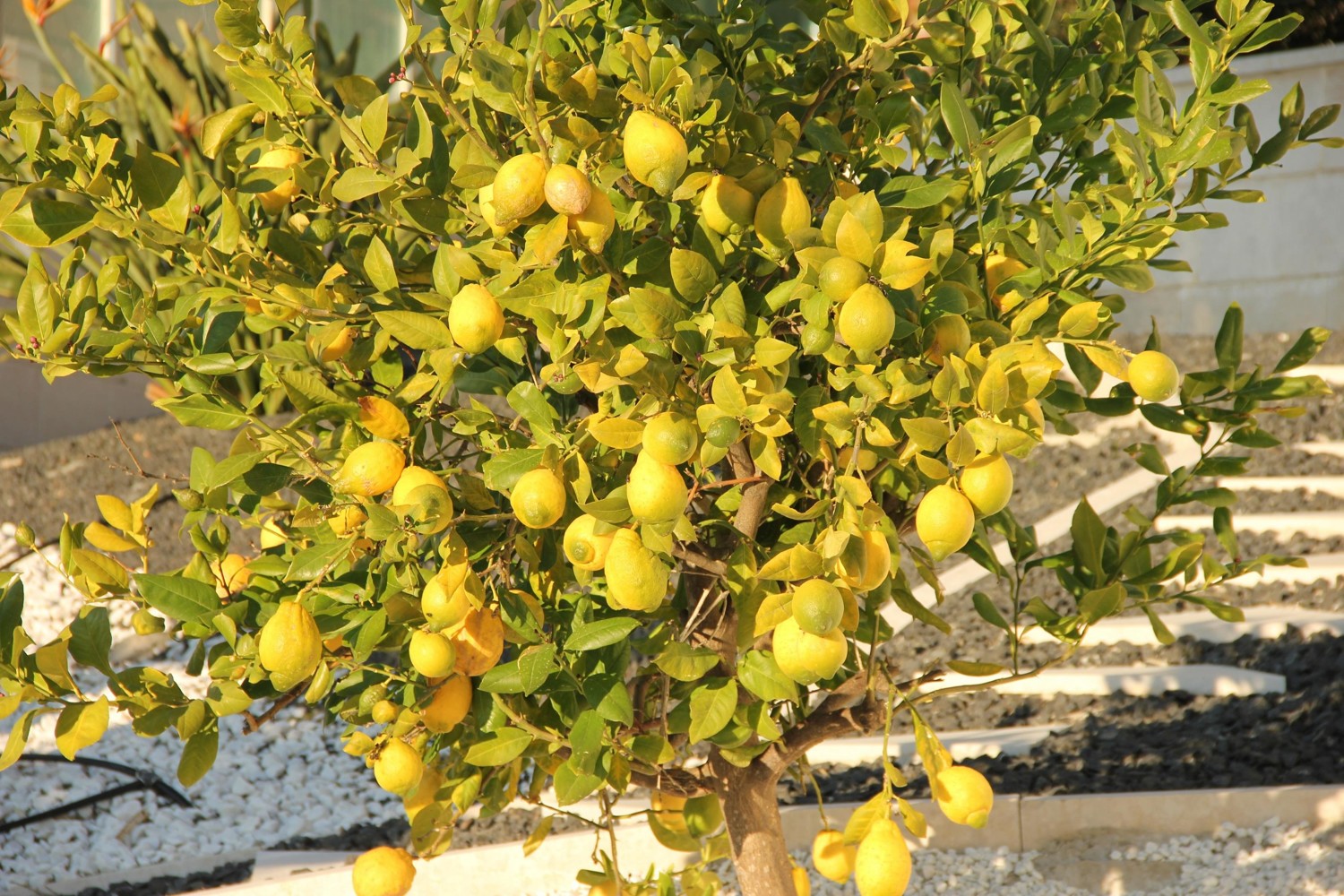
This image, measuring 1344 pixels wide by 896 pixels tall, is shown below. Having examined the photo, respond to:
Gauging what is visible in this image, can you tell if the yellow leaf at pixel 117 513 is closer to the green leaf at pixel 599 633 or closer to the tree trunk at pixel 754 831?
the green leaf at pixel 599 633

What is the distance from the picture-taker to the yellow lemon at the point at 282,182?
1.30 metres

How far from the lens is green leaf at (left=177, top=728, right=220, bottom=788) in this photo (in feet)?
3.86

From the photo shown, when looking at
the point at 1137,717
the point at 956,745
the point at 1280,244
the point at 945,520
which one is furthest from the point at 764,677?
the point at 1280,244

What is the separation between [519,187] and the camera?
3.39 ft

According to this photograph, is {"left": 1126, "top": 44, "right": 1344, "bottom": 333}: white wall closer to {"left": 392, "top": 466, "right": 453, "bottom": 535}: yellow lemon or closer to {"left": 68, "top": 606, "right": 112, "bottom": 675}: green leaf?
{"left": 392, "top": 466, "right": 453, "bottom": 535}: yellow lemon

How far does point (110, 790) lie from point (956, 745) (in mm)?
2460

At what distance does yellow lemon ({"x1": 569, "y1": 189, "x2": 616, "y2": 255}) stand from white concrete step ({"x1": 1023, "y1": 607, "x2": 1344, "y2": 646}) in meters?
3.17

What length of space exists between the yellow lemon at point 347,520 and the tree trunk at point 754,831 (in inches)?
28.9

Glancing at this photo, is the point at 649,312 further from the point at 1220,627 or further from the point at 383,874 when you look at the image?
the point at 1220,627

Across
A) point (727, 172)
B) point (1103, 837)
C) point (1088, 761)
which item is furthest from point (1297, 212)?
point (727, 172)

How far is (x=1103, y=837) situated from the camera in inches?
105

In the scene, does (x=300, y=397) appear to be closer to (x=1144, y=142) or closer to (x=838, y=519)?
(x=838, y=519)

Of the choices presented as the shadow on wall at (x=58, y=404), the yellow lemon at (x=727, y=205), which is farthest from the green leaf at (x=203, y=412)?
the shadow on wall at (x=58, y=404)

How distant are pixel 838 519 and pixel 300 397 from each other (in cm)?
59
